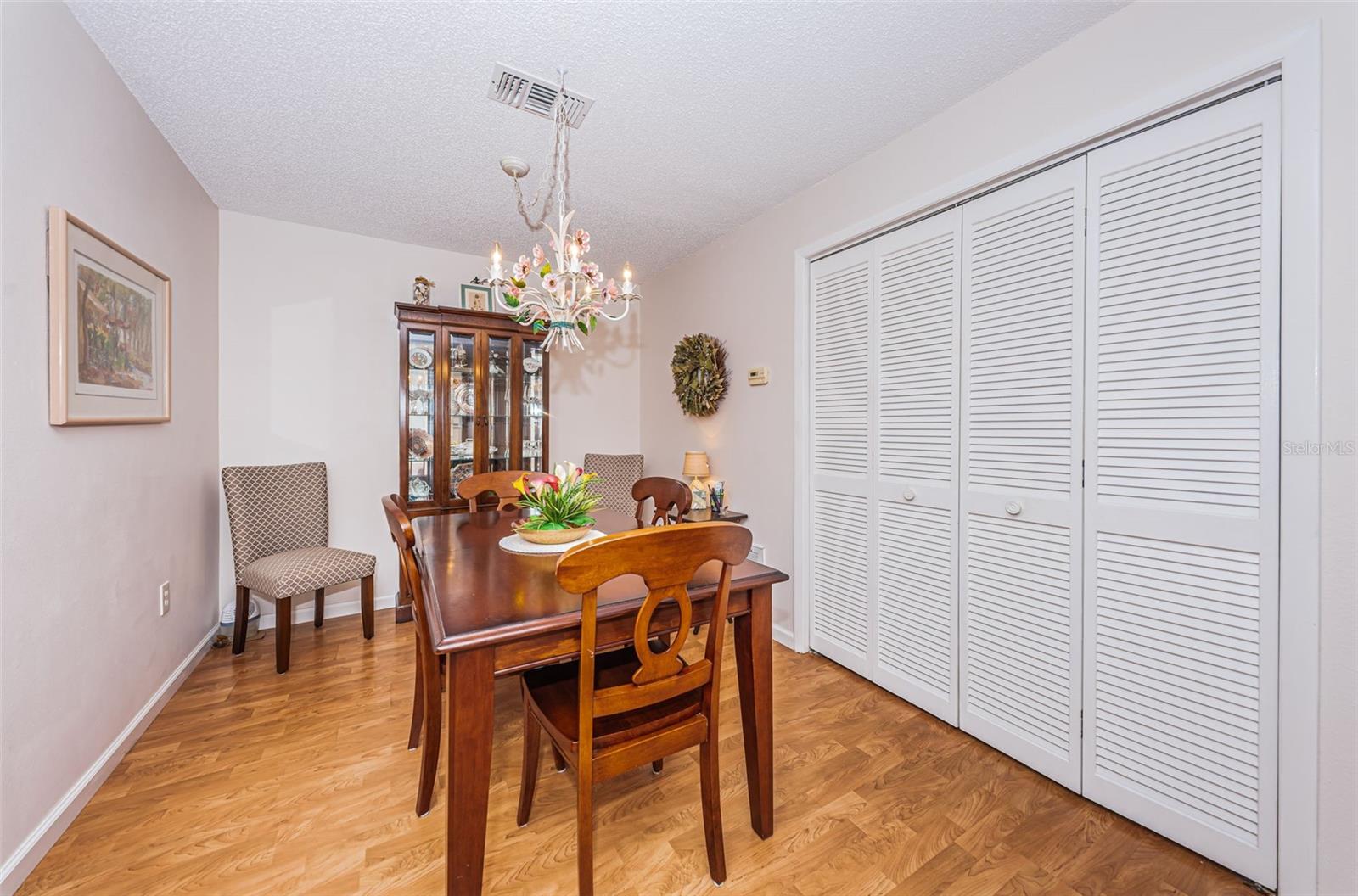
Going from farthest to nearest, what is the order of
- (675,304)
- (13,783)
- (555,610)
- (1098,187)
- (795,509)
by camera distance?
(675,304) < (795,509) < (1098,187) < (13,783) < (555,610)

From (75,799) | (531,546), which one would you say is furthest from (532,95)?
(75,799)

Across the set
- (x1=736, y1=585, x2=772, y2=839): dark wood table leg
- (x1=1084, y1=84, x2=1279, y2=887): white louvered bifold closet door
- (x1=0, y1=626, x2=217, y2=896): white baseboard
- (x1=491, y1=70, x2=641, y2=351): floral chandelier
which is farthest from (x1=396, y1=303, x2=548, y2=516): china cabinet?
(x1=1084, y1=84, x2=1279, y2=887): white louvered bifold closet door

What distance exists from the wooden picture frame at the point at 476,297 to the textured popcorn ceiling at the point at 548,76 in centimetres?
76

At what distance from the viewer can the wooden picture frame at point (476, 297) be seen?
3559 mm

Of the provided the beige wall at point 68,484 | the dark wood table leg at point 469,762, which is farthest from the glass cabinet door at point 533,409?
the dark wood table leg at point 469,762

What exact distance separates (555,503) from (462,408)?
6.62 ft

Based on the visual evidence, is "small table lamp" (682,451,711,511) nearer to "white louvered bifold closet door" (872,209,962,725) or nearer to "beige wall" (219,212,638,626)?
"white louvered bifold closet door" (872,209,962,725)

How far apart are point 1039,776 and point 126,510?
349 cm

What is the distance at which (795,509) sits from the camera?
2848 mm

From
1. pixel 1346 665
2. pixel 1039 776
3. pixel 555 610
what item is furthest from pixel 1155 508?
pixel 555 610

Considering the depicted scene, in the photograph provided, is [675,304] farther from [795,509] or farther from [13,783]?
[13,783]

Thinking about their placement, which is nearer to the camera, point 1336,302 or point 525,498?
point 1336,302

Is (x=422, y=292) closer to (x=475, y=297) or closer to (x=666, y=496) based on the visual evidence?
(x=475, y=297)

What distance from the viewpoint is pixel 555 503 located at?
1799 mm
